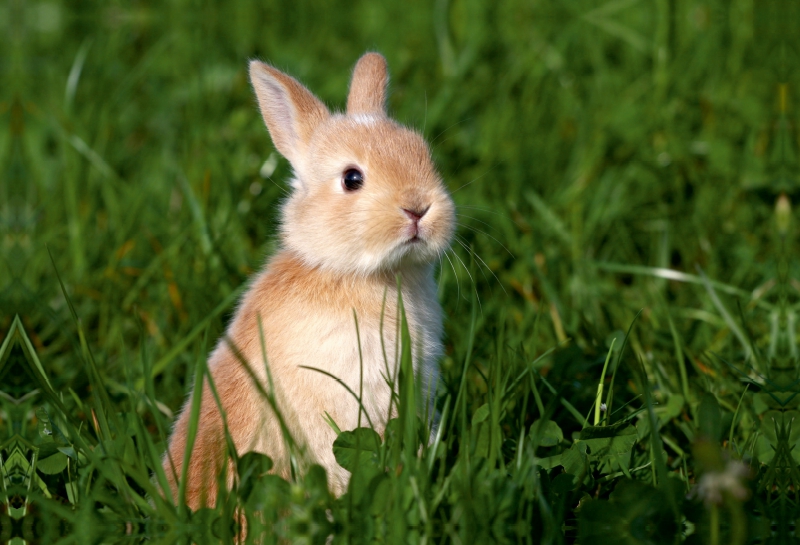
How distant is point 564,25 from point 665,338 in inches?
169

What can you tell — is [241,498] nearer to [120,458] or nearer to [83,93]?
[120,458]

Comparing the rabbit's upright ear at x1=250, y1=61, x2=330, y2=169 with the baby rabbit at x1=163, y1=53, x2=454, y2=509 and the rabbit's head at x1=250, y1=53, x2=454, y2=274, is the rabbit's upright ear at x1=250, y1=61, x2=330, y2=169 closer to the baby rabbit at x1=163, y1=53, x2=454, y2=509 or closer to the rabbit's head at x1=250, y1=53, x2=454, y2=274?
the rabbit's head at x1=250, y1=53, x2=454, y2=274

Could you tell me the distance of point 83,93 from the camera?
790cm

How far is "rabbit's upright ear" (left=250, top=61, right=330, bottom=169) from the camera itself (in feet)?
15.2

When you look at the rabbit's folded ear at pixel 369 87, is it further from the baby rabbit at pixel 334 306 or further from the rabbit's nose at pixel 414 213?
the rabbit's nose at pixel 414 213

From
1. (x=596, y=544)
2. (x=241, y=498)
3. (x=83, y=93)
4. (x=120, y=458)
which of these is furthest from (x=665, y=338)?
(x=83, y=93)

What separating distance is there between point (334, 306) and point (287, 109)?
1.17m

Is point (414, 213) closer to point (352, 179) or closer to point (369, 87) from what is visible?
point (352, 179)

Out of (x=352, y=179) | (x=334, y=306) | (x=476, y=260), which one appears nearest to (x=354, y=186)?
(x=352, y=179)

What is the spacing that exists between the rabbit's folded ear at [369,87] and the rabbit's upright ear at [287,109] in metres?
0.24

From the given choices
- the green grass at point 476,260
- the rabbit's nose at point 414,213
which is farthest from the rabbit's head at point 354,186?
the green grass at point 476,260

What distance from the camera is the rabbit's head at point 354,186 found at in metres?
4.08

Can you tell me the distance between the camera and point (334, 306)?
414cm

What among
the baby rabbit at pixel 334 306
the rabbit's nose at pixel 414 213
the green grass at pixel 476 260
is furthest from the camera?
the rabbit's nose at pixel 414 213
